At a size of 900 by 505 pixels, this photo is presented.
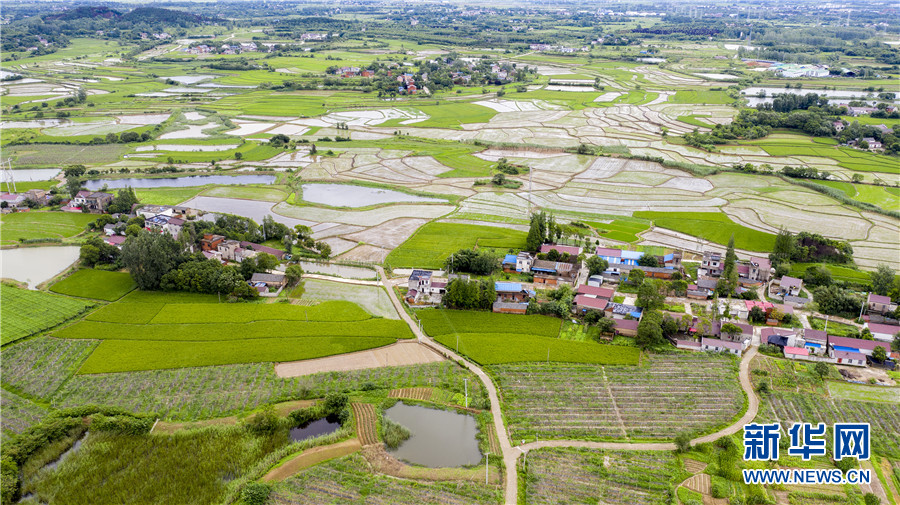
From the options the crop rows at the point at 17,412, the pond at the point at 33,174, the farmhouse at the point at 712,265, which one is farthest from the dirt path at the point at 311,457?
the pond at the point at 33,174

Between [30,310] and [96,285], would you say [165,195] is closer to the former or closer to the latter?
[96,285]

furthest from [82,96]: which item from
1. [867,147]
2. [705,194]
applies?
[867,147]

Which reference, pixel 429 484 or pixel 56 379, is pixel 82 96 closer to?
pixel 56 379

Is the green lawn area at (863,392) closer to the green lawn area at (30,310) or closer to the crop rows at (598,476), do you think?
the crop rows at (598,476)

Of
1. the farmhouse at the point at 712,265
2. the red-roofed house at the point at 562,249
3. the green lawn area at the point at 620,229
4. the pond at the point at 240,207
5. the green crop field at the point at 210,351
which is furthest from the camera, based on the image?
the pond at the point at 240,207

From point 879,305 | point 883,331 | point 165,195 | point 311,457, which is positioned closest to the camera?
point 311,457

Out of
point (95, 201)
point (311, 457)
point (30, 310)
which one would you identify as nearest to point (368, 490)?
point (311, 457)
